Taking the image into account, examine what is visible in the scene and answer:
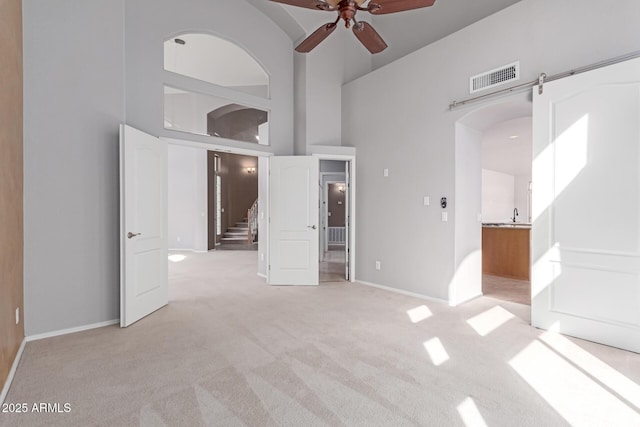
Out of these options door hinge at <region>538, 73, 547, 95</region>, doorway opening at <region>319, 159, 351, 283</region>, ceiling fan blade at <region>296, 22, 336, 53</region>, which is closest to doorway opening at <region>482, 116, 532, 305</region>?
door hinge at <region>538, 73, 547, 95</region>

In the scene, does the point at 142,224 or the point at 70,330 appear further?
the point at 142,224

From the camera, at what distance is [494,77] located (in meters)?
3.65

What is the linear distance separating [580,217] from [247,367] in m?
3.32

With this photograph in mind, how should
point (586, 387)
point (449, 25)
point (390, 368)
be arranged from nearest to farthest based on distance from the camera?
point (586, 387), point (390, 368), point (449, 25)

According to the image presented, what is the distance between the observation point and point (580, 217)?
301 cm

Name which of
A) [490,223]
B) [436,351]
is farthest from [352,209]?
[436,351]

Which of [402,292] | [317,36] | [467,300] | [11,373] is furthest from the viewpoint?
[402,292]

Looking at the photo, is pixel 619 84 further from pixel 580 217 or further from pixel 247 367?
pixel 247 367

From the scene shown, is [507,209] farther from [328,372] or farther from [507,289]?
[328,372]

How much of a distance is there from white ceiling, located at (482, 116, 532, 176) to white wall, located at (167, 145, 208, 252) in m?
7.73

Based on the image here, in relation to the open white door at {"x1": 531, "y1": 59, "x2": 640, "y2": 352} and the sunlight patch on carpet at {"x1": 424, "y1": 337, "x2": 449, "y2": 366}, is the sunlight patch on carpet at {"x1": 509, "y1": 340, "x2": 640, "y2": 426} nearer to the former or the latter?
the sunlight patch on carpet at {"x1": 424, "y1": 337, "x2": 449, "y2": 366}

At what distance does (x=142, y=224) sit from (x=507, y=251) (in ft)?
19.2

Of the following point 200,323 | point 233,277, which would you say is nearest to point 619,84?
point 200,323

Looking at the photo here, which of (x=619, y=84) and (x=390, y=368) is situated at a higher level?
(x=619, y=84)
